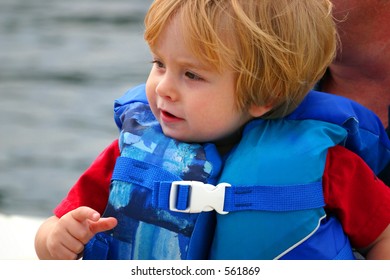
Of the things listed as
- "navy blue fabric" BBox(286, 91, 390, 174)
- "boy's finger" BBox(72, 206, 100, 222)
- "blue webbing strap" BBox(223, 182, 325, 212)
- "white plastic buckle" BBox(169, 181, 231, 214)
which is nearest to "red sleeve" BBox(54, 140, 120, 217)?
"boy's finger" BBox(72, 206, 100, 222)

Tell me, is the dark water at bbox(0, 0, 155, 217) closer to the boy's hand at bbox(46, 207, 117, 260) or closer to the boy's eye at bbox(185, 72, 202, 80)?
the boy's hand at bbox(46, 207, 117, 260)

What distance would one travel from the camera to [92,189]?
2561mm

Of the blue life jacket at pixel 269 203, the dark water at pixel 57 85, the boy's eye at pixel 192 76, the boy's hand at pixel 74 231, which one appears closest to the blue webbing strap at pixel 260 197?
the blue life jacket at pixel 269 203

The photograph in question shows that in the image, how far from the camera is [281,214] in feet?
7.61

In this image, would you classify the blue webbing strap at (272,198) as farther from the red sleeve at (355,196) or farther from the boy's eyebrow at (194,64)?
the boy's eyebrow at (194,64)

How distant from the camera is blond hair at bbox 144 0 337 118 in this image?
2303mm

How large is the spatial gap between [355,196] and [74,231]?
677 mm

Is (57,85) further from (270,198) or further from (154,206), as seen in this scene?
(270,198)

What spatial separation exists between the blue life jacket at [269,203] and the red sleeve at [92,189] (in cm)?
14

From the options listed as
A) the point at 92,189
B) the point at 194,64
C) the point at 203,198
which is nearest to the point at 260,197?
the point at 203,198

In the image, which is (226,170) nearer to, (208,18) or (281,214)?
(281,214)

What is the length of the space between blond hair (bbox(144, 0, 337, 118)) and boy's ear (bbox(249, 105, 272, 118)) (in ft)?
0.06
